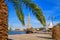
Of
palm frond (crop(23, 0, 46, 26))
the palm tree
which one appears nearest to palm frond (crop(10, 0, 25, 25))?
the palm tree

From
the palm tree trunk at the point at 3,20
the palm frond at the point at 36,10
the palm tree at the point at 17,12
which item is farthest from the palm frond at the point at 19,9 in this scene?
the palm tree trunk at the point at 3,20

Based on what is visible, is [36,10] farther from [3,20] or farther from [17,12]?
[3,20]

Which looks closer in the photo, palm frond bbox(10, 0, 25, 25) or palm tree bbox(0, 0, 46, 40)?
palm tree bbox(0, 0, 46, 40)

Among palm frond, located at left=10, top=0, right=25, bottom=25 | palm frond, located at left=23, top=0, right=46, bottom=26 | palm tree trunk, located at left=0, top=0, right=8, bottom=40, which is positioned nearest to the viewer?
palm tree trunk, located at left=0, top=0, right=8, bottom=40

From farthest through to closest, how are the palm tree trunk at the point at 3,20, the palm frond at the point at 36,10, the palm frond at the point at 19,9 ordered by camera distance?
1. the palm frond at the point at 19,9
2. the palm frond at the point at 36,10
3. the palm tree trunk at the point at 3,20

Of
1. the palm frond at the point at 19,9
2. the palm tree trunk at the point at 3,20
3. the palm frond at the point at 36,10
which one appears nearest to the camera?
the palm tree trunk at the point at 3,20

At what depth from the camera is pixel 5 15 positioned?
35.2 ft

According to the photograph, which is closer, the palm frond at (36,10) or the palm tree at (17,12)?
the palm tree at (17,12)

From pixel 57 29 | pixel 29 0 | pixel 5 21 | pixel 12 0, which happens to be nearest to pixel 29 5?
pixel 29 0

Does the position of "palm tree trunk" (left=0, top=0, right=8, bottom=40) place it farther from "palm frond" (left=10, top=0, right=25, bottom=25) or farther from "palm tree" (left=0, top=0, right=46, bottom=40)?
"palm frond" (left=10, top=0, right=25, bottom=25)

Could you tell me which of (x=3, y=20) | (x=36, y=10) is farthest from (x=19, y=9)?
(x=3, y=20)

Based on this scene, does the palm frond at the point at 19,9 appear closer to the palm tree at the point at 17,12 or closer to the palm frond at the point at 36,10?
the palm tree at the point at 17,12

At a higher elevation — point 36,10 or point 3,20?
point 36,10

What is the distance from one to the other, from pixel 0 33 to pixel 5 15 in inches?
39.7
